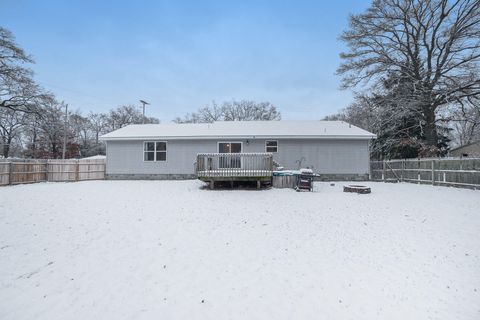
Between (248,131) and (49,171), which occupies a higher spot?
(248,131)

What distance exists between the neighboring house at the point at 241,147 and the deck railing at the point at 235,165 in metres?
2.88

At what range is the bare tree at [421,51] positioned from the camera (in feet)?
54.6

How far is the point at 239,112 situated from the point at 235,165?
99.7 feet

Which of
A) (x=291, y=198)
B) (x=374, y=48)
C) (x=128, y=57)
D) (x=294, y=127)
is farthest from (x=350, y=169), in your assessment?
(x=128, y=57)

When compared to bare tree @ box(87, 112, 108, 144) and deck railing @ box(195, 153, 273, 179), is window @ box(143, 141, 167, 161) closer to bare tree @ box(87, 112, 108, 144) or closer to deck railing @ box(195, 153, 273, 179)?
deck railing @ box(195, 153, 273, 179)

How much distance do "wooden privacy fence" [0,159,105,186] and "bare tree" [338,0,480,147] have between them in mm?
19226

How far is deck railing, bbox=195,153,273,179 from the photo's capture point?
12.3m

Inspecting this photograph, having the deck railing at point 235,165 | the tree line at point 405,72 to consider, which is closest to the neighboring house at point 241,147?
the deck railing at point 235,165

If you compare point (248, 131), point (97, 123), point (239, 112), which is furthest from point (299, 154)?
point (97, 123)

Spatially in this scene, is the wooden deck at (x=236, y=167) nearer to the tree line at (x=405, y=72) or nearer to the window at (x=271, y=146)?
the window at (x=271, y=146)

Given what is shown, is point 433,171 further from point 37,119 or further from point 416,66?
point 37,119

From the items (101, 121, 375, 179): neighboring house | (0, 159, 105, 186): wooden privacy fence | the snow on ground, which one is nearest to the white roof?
(101, 121, 375, 179): neighboring house

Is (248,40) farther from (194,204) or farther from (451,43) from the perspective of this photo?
(194,204)

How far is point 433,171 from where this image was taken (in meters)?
13.7
